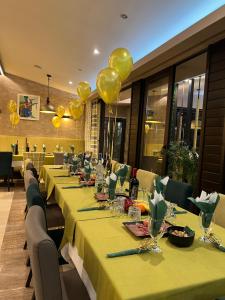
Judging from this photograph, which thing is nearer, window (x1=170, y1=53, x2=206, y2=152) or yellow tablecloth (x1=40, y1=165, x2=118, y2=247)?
yellow tablecloth (x1=40, y1=165, x2=118, y2=247)

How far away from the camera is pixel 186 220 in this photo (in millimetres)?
1716

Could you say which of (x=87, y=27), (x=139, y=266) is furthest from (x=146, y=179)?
(x=87, y=27)

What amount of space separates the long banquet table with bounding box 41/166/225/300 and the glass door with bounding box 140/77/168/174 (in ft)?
10.3

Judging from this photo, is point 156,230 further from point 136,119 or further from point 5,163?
point 5,163

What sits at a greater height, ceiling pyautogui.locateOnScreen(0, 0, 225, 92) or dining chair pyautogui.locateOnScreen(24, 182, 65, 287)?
ceiling pyautogui.locateOnScreen(0, 0, 225, 92)

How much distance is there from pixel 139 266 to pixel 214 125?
251 centimetres

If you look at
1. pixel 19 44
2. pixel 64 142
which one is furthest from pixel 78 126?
pixel 19 44

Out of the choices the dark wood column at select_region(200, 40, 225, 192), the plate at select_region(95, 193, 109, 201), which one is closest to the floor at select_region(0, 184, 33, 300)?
the plate at select_region(95, 193, 109, 201)

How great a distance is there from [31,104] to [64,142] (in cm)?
178

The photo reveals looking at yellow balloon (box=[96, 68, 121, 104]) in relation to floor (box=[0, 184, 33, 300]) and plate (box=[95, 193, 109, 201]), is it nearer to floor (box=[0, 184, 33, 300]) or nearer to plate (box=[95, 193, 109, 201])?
plate (box=[95, 193, 109, 201])

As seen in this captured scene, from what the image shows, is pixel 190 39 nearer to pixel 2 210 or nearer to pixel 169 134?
pixel 169 134

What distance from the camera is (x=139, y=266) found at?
1055 millimetres

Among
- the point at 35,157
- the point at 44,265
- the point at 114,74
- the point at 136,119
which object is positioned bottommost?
the point at 35,157

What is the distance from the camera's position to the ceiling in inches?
113
